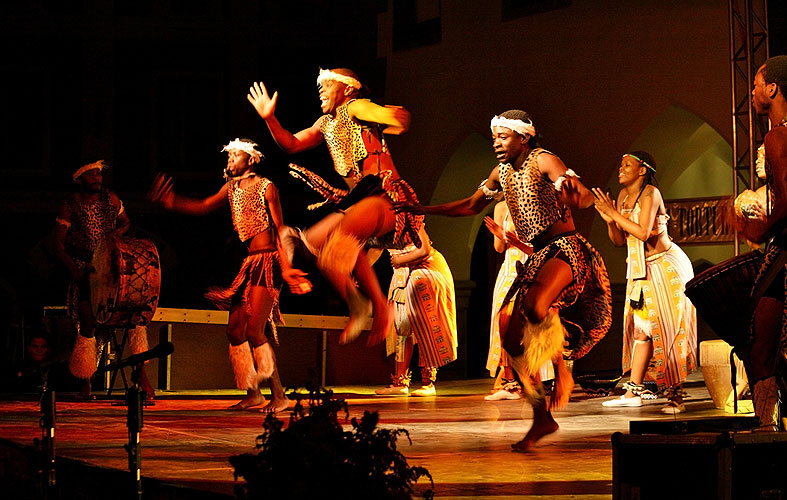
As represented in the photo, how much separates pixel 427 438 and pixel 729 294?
1.94m

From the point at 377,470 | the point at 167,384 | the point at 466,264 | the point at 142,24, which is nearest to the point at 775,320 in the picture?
the point at 377,470

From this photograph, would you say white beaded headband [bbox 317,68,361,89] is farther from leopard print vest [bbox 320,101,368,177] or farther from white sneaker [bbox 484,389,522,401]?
white sneaker [bbox 484,389,522,401]

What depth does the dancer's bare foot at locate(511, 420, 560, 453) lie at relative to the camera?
5797 millimetres

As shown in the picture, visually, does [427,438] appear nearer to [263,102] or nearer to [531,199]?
[531,199]

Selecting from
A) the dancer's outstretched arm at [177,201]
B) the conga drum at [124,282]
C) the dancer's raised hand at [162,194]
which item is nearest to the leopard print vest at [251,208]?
the dancer's outstretched arm at [177,201]

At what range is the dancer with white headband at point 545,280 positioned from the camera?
5.93 meters

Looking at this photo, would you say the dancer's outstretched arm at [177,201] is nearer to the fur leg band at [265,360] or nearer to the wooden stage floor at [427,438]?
the fur leg band at [265,360]

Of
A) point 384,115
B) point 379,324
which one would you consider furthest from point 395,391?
point 384,115

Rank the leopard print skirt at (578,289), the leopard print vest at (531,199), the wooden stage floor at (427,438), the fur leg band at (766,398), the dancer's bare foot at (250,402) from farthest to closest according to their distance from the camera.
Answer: the dancer's bare foot at (250,402) → the leopard print vest at (531,199) → the leopard print skirt at (578,289) → the fur leg band at (766,398) → the wooden stage floor at (427,438)

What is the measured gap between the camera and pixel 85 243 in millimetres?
10062

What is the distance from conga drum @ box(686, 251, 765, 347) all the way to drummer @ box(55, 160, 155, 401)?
575cm

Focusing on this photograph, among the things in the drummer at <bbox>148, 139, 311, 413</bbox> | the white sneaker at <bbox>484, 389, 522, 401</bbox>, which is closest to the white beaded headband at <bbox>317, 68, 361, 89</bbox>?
the drummer at <bbox>148, 139, 311, 413</bbox>

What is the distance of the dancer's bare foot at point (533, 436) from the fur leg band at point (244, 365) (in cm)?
320

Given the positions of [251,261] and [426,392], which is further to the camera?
[426,392]
